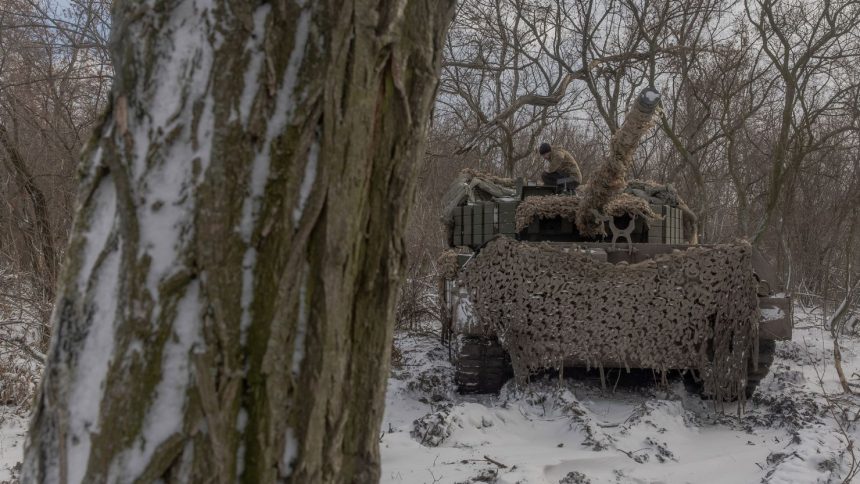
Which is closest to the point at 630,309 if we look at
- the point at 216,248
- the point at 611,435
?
the point at 611,435

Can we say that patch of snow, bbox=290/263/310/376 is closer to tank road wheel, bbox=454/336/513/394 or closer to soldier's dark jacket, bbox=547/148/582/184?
tank road wheel, bbox=454/336/513/394

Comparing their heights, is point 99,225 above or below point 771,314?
above

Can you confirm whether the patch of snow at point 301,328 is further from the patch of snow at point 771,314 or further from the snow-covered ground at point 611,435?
the patch of snow at point 771,314

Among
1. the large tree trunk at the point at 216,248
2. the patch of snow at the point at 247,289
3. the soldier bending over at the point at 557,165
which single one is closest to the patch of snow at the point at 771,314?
the soldier bending over at the point at 557,165

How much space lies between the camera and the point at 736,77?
41.9ft

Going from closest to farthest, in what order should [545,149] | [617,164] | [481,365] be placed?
[481,365], [617,164], [545,149]

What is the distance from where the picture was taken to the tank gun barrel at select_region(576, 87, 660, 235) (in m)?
4.77

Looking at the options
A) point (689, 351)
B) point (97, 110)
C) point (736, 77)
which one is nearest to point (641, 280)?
point (689, 351)

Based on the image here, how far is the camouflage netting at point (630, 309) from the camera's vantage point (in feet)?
15.3

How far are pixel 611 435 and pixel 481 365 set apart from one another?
49.8 inches

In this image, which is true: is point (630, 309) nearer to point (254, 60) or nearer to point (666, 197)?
point (666, 197)

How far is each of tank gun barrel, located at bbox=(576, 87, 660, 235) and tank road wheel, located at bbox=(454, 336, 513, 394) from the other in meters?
1.45

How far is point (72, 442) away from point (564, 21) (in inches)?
552

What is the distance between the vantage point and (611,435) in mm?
4207
